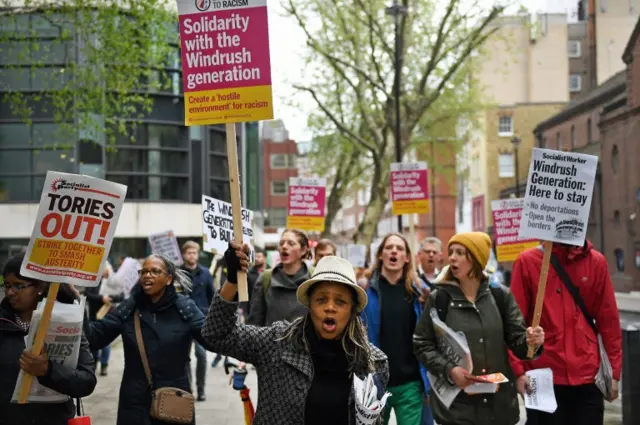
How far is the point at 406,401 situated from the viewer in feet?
25.3

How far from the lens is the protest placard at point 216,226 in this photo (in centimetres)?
889

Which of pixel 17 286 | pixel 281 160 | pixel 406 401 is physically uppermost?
pixel 281 160

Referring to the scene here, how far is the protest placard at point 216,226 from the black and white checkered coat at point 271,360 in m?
4.34

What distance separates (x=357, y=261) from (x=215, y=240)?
1474cm

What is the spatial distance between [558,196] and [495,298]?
85 cm

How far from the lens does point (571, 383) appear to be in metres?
6.60

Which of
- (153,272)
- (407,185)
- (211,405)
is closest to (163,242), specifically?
(211,405)

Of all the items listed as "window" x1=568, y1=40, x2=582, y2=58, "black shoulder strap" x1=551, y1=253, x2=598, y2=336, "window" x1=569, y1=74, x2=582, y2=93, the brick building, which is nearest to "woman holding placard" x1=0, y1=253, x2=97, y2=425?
"black shoulder strap" x1=551, y1=253, x2=598, y2=336

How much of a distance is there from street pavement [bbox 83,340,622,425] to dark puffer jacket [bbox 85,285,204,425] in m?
4.55

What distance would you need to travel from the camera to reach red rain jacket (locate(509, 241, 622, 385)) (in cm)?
663

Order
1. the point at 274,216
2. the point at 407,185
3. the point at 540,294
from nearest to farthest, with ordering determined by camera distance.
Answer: the point at 540,294 → the point at 407,185 → the point at 274,216

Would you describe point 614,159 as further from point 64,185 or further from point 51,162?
point 64,185

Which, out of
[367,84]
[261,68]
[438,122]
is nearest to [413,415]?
[261,68]

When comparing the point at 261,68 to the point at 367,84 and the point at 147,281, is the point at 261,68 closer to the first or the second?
the point at 147,281
